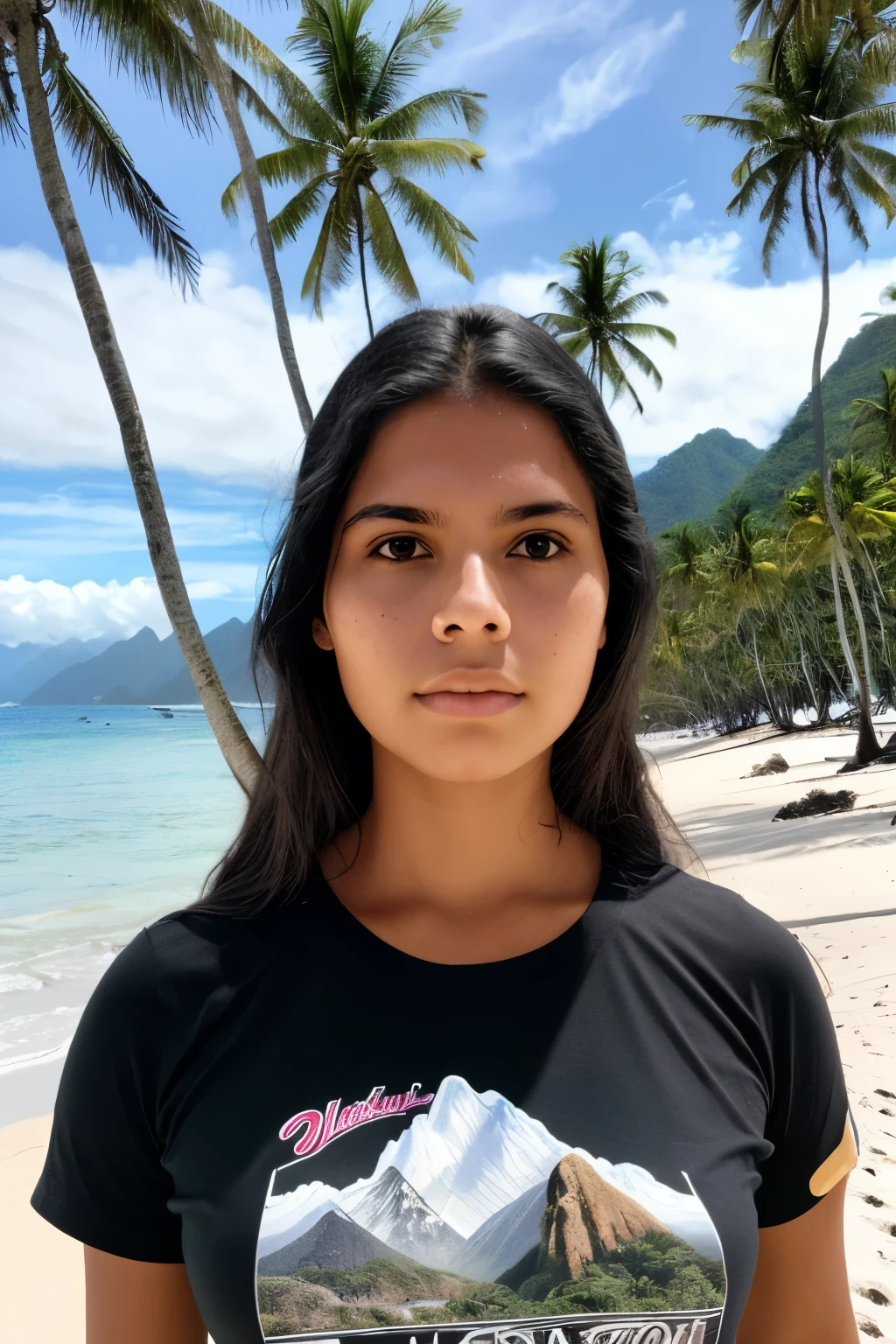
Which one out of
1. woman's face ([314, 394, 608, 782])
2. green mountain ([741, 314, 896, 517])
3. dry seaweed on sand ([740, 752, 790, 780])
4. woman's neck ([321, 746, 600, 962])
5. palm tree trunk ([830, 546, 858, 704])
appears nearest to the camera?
woman's face ([314, 394, 608, 782])

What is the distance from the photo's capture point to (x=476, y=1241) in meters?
0.97

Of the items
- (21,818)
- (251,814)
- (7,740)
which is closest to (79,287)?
(251,814)

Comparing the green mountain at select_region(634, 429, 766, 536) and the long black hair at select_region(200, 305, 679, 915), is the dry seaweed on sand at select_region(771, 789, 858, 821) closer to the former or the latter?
the long black hair at select_region(200, 305, 679, 915)

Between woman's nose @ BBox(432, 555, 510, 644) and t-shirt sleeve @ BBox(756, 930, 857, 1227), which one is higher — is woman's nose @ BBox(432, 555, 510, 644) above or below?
above

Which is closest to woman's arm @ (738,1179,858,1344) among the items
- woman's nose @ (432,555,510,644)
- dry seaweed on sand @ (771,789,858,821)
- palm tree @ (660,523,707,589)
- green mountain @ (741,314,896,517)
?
woman's nose @ (432,555,510,644)

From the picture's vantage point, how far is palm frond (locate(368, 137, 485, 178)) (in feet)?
52.5

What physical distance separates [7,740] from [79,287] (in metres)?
55.9

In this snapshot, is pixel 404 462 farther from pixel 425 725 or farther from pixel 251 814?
pixel 251 814

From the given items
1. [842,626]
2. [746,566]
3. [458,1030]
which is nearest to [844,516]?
[842,626]

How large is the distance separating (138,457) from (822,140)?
1711 cm

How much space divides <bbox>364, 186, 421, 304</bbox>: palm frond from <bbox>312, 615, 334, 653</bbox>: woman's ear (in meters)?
16.4

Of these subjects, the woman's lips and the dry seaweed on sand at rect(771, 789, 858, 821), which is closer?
the woman's lips

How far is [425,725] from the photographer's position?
42.6 inches

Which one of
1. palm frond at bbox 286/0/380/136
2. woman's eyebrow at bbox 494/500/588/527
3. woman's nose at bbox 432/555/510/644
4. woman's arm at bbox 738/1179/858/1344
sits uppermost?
palm frond at bbox 286/0/380/136
